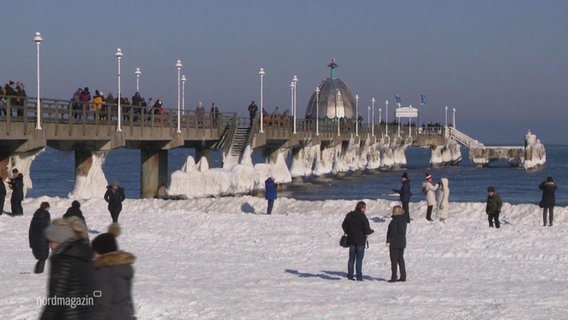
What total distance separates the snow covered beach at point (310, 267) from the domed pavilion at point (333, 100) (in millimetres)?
104766

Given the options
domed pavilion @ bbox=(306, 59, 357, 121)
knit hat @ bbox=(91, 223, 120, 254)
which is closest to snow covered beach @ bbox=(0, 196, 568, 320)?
knit hat @ bbox=(91, 223, 120, 254)

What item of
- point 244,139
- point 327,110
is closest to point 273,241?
point 244,139

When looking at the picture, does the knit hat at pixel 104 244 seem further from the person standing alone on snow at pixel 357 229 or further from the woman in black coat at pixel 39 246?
the person standing alone on snow at pixel 357 229

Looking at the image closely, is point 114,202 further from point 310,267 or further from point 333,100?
point 333,100

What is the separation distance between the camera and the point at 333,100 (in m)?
136

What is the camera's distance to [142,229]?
23422 mm

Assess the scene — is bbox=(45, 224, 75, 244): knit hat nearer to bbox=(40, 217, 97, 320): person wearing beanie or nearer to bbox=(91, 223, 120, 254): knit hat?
bbox=(40, 217, 97, 320): person wearing beanie

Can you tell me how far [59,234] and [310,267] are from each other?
10726 millimetres

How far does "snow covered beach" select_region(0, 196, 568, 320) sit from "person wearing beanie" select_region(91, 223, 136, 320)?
3.95 metres

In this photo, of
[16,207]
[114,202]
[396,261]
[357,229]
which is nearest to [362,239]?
[357,229]

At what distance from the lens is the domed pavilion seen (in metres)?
134

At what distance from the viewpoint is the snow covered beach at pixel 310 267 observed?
38.8ft

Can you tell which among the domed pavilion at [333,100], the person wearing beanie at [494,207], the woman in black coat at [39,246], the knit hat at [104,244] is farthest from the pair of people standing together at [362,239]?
the domed pavilion at [333,100]

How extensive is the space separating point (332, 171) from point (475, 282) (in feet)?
225
